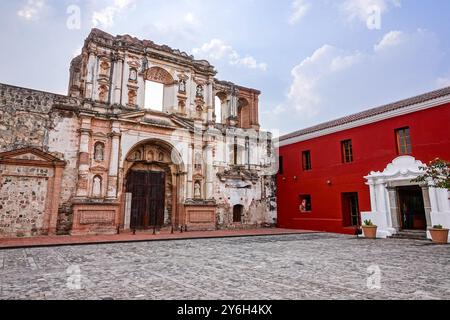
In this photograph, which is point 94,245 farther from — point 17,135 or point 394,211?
point 394,211

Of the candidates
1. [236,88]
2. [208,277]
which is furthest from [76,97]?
[208,277]

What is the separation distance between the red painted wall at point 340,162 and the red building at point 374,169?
0.04m

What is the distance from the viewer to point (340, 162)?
16.8m

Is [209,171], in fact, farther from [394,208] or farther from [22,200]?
[394,208]

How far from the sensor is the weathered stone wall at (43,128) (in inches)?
527

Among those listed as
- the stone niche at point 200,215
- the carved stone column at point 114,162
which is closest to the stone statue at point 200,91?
the carved stone column at point 114,162

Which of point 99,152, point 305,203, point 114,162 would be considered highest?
point 99,152

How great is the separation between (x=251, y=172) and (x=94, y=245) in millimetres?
12039

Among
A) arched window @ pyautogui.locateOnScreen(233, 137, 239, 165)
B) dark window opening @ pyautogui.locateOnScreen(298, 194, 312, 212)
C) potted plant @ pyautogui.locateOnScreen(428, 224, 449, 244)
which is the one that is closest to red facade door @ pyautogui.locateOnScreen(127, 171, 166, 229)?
arched window @ pyautogui.locateOnScreen(233, 137, 239, 165)

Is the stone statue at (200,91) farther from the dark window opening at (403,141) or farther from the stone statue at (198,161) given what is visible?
the dark window opening at (403,141)

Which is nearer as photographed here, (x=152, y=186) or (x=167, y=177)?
(x=152, y=186)

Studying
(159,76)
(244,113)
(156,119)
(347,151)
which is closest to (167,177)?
(156,119)

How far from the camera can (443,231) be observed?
11.6 m

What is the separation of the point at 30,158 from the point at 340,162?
15.6 m
